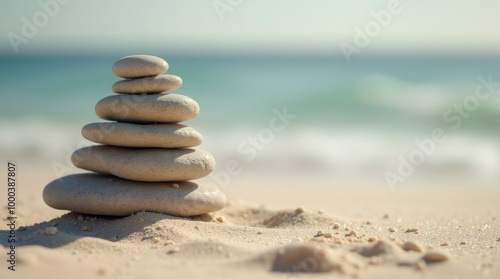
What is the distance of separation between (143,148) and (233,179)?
443 cm

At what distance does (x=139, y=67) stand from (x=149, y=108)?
480 millimetres

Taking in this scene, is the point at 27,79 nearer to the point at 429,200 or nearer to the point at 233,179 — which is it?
the point at 233,179

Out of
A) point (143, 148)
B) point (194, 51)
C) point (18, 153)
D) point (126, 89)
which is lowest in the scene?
point (143, 148)

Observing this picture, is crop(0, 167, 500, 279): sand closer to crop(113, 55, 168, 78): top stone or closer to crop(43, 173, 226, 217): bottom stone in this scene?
crop(43, 173, 226, 217): bottom stone

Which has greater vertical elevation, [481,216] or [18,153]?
[18,153]

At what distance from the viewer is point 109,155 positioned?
20.2 ft

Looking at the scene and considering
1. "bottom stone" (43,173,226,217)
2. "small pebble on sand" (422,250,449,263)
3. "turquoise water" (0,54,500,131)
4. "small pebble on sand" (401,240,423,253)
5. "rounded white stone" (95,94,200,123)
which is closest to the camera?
"small pebble on sand" (422,250,449,263)

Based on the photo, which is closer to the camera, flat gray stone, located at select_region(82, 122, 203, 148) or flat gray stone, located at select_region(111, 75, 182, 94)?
flat gray stone, located at select_region(82, 122, 203, 148)

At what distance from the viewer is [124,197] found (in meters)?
5.97

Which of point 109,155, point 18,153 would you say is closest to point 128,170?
point 109,155

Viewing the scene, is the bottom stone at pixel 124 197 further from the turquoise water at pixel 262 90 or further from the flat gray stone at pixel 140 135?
the turquoise water at pixel 262 90

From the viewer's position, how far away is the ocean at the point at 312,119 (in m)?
11.4

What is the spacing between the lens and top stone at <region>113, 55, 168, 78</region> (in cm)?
618

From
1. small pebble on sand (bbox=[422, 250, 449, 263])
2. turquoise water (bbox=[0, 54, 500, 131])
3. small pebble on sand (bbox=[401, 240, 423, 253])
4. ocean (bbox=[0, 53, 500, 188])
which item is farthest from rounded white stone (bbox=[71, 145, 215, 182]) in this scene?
turquoise water (bbox=[0, 54, 500, 131])
